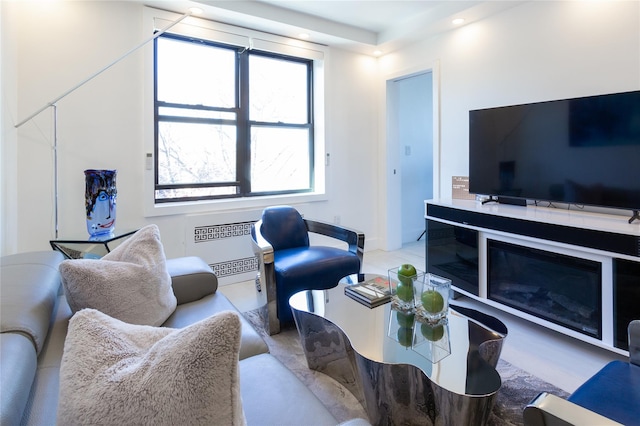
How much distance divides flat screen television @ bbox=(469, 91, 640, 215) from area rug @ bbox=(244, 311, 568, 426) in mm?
1250

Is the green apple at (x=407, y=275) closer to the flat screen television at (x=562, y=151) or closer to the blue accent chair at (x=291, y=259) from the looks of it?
the blue accent chair at (x=291, y=259)

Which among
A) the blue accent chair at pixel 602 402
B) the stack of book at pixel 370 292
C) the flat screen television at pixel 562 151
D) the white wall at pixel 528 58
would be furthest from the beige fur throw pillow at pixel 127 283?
the white wall at pixel 528 58

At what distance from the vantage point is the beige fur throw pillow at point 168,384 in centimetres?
57

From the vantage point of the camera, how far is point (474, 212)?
2.72 metres

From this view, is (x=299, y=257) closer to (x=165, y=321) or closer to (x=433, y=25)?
(x=165, y=321)

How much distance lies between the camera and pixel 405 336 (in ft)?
5.25

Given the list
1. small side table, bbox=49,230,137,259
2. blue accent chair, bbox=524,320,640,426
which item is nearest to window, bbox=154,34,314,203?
small side table, bbox=49,230,137,259

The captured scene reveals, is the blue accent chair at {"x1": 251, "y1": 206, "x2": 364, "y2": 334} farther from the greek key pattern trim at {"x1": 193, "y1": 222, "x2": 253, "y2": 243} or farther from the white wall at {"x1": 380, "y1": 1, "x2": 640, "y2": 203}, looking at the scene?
the white wall at {"x1": 380, "y1": 1, "x2": 640, "y2": 203}

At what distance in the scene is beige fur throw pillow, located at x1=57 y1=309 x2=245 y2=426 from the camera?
0.57 m

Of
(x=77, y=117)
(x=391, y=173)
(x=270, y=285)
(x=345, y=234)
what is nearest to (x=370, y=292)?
(x=270, y=285)

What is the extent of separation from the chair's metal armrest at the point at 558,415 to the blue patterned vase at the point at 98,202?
2629mm

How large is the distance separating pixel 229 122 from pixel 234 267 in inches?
57.7

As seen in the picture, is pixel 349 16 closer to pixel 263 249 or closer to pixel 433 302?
pixel 263 249

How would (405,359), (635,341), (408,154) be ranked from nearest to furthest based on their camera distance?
1. (635,341)
2. (405,359)
3. (408,154)
